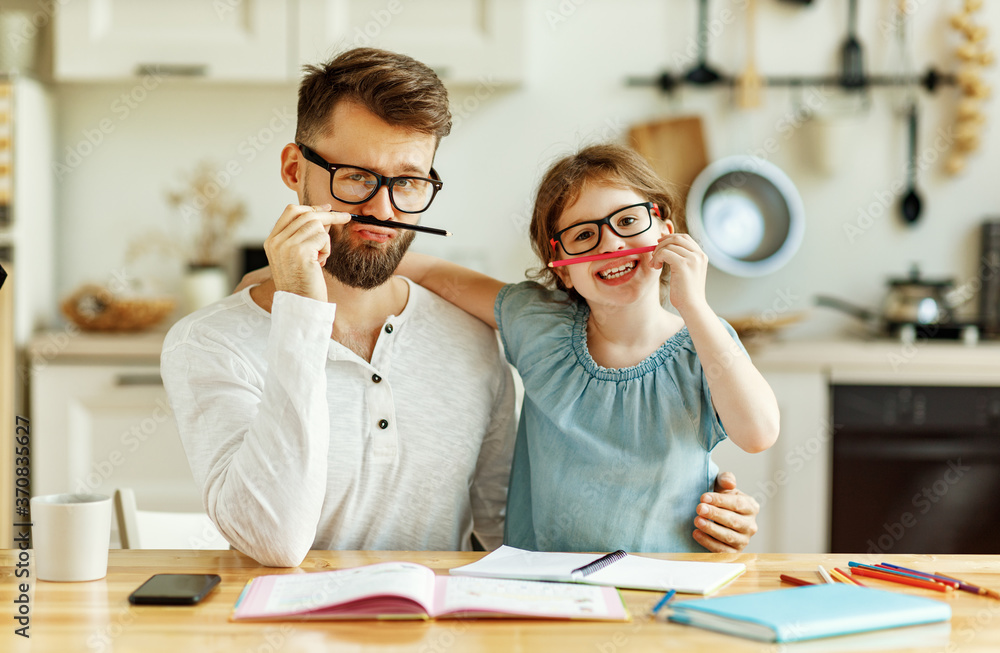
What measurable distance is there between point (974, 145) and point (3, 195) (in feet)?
10.9

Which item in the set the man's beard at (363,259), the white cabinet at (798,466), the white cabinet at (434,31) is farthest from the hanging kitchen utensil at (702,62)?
the man's beard at (363,259)

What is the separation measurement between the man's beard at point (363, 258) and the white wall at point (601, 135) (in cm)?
166

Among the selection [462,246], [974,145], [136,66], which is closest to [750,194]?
[974,145]

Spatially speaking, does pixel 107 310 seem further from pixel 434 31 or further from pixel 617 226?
pixel 617 226

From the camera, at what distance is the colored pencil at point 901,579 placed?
3.38ft

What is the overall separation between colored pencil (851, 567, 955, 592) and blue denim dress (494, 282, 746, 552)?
0.30 m

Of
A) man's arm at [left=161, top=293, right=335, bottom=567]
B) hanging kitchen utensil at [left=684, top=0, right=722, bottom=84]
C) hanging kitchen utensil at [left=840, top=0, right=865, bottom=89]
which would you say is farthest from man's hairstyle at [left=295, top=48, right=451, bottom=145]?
hanging kitchen utensil at [left=840, top=0, right=865, bottom=89]

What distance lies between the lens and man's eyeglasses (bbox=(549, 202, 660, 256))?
141 centimetres

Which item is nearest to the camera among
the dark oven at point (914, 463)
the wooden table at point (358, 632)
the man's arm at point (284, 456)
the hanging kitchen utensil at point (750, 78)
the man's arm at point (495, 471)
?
the wooden table at point (358, 632)

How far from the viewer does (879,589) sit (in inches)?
39.4

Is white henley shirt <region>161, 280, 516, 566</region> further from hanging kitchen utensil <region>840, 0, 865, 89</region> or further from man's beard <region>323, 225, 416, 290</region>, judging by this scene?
hanging kitchen utensil <region>840, 0, 865, 89</region>

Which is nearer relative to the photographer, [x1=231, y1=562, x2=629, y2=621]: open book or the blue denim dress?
[x1=231, y1=562, x2=629, y2=621]: open book

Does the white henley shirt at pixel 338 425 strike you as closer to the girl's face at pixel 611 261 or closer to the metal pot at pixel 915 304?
the girl's face at pixel 611 261

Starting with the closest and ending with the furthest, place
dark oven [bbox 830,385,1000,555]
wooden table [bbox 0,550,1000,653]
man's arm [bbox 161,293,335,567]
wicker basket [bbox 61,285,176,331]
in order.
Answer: wooden table [bbox 0,550,1000,653], man's arm [bbox 161,293,335,567], dark oven [bbox 830,385,1000,555], wicker basket [bbox 61,285,176,331]
